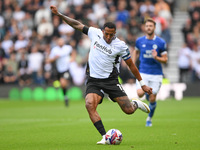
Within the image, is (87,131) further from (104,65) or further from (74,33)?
(74,33)

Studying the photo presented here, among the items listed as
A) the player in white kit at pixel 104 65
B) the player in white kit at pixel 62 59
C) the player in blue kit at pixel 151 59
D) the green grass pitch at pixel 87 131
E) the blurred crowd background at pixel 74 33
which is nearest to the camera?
the green grass pitch at pixel 87 131

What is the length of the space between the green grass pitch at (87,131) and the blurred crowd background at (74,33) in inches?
365

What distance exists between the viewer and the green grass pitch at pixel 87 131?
382 inches

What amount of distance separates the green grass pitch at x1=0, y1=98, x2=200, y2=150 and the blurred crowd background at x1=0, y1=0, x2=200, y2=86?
9275 millimetres

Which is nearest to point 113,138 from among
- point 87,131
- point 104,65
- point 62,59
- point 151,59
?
point 104,65

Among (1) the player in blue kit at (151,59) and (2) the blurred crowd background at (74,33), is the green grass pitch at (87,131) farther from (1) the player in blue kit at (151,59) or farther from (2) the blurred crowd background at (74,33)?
(2) the blurred crowd background at (74,33)

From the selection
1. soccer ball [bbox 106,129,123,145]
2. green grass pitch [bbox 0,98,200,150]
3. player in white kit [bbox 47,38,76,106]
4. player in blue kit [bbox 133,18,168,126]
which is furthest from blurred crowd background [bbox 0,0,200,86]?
soccer ball [bbox 106,129,123,145]

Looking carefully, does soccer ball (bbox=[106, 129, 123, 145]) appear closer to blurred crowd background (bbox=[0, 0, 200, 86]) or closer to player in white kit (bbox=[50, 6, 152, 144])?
player in white kit (bbox=[50, 6, 152, 144])

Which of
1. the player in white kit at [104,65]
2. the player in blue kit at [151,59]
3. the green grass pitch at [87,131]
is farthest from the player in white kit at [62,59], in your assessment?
the player in white kit at [104,65]

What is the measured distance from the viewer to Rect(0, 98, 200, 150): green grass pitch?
31.9 ft

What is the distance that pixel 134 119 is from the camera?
16.1 m

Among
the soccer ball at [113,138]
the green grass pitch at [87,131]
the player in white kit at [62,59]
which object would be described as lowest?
the green grass pitch at [87,131]

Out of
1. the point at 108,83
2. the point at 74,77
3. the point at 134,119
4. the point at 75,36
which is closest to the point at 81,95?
the point at 74,77

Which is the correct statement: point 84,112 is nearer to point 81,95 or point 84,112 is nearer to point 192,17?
point 81,95
